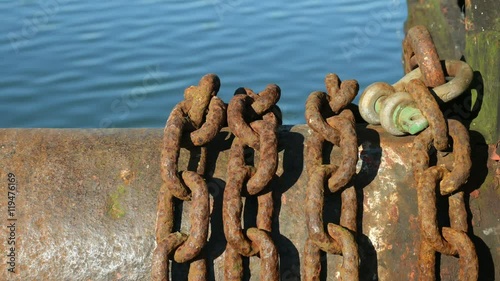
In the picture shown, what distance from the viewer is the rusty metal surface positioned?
2.27 m

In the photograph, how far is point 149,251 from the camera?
2268 millimetres

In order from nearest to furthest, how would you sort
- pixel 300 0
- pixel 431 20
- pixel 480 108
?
pixel 480 108 < pixel 431 20 < pixel 300 0

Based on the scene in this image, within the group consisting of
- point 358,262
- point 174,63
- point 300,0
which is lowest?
point 358,262

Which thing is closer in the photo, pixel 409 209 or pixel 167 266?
pixel 167 266

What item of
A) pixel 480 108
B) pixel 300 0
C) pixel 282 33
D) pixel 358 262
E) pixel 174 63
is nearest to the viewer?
pixel 358 262

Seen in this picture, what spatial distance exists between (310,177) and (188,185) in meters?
0.33

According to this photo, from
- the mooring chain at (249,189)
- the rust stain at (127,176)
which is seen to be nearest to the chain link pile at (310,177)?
the mooring chain at (249,189)

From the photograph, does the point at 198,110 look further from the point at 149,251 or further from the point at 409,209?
the point at 409,209

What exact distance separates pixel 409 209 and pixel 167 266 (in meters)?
0.70

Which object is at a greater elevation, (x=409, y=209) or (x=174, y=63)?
(x=174, y=63)

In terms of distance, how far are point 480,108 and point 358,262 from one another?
2.47 ft

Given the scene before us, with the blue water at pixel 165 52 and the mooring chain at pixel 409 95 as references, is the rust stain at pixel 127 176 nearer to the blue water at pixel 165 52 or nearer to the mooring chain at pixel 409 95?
the mooring chain at pixel 409 95

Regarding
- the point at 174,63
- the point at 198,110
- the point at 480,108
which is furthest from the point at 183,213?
the point at 174,63

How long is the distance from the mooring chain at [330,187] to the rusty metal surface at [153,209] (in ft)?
0.20
